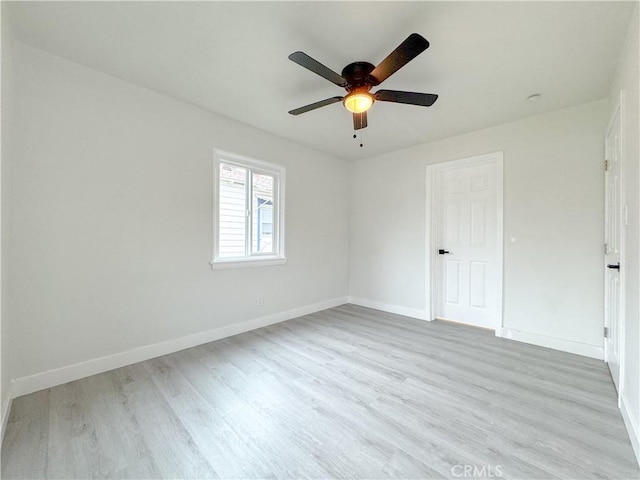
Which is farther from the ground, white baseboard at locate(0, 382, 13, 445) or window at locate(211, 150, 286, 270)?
window at locate(211, 150, 286, 270)

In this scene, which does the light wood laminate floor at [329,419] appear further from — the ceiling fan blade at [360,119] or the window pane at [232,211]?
the ceiling fan blade at [360,119]

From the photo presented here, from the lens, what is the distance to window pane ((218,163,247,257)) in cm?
316

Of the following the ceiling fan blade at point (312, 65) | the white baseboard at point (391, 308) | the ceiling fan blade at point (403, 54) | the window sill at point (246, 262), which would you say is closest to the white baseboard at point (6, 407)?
the window sill at point (246, 262)

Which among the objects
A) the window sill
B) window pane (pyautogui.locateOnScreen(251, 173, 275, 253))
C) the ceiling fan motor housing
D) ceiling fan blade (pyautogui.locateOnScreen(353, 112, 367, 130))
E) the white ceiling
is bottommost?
the window sill

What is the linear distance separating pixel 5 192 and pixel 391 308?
4.22 meters

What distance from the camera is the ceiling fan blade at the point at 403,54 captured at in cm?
142

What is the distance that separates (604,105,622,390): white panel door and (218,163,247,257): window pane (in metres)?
3.46

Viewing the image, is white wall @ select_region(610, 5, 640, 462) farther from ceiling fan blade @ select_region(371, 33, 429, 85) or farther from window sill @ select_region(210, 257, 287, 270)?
window sill @ select_region(210, 257, 287, 270)

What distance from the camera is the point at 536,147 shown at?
298 cm

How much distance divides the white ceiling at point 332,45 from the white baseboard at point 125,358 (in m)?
2.43

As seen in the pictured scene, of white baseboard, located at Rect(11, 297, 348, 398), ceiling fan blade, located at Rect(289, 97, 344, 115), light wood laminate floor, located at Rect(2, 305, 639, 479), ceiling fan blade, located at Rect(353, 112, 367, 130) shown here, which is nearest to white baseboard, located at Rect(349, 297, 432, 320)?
light wood laminate floor, located at Rect(2, 305, 639, 479)

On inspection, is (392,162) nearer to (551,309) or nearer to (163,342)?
(551,309)

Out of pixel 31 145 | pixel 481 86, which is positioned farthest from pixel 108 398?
pixel 481 86

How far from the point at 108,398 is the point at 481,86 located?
390 centimetres
